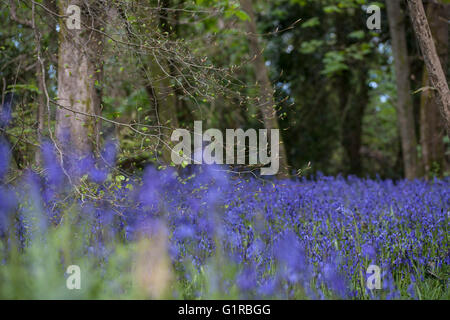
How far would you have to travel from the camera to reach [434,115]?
823 centimetres

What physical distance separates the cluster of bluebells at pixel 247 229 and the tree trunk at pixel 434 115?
11.7 ft

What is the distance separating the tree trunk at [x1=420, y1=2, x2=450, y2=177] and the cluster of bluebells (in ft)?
11.7

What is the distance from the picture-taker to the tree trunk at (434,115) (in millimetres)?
7738

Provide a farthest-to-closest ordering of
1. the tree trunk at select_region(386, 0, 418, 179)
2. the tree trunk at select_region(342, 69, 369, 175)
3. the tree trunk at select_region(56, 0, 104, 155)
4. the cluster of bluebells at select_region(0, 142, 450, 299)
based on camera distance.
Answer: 1. the tree trunk at select_region(342, 69, 369, 175)
2. the tree trunk at select_region(386, 0, 418, 179)
3. the tree trunk at select_region(56, 0, 104, 155)
4. the cluster of bluebells at select_region(0, 142, 450, 299)

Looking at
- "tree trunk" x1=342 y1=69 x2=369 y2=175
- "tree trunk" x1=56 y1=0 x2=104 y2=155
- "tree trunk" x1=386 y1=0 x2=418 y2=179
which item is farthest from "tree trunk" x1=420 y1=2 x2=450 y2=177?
"tree trunk" x1=56 y1=0 x2=104 y2=155

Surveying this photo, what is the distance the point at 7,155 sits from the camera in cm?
366

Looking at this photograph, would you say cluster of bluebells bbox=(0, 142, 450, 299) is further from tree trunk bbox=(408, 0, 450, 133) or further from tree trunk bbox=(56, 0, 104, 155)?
tree trunk bbox=(408, 0, 450, 133)

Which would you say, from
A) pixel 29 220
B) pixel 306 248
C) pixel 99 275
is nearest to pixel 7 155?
pixel 29 220

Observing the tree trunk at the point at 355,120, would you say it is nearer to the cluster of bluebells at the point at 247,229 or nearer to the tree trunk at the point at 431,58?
the cluster of bluebells at the point at 247,229

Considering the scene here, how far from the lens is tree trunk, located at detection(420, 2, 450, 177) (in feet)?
25.4

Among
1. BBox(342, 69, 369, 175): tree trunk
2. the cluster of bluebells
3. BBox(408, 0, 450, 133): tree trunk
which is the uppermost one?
BBox(342, 69, 369, 175): tree trunk

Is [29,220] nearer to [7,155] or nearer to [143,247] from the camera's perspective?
[7,155]
